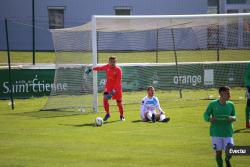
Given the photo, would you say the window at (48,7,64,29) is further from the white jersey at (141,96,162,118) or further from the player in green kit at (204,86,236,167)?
the player in green kit at (204,86,236,167)

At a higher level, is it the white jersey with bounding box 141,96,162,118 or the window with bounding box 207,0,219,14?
the window with bounding box 207,0,219,14

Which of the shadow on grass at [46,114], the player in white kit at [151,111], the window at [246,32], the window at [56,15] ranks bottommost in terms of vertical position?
the shadow on grass at [46,114]

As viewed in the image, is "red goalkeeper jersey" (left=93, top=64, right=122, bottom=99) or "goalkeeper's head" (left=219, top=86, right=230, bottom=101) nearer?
"goalkeeper's head" (left=219, top=86, right=230, bottom=101)

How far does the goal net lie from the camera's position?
2659cm

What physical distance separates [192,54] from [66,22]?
1180 centimetres

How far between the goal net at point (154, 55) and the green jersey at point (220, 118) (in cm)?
1176

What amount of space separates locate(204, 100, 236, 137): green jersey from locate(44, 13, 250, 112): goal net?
11.8 m

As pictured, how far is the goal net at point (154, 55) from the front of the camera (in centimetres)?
2659

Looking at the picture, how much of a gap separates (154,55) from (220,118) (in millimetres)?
21697

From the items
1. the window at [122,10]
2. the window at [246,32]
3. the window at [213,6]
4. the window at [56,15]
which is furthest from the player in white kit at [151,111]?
the window at [213,6]

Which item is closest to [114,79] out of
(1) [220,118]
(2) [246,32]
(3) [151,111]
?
(3) [151,111]

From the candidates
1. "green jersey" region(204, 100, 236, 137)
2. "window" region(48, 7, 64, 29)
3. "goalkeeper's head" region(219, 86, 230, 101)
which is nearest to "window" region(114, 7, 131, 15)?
"window" region(48, 7, 64, 29)

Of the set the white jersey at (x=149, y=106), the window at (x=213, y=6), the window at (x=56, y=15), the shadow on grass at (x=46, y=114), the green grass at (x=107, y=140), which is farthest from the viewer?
the window at (x=213, y=6)

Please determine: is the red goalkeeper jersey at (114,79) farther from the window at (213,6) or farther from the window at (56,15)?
the window at (213,6)
